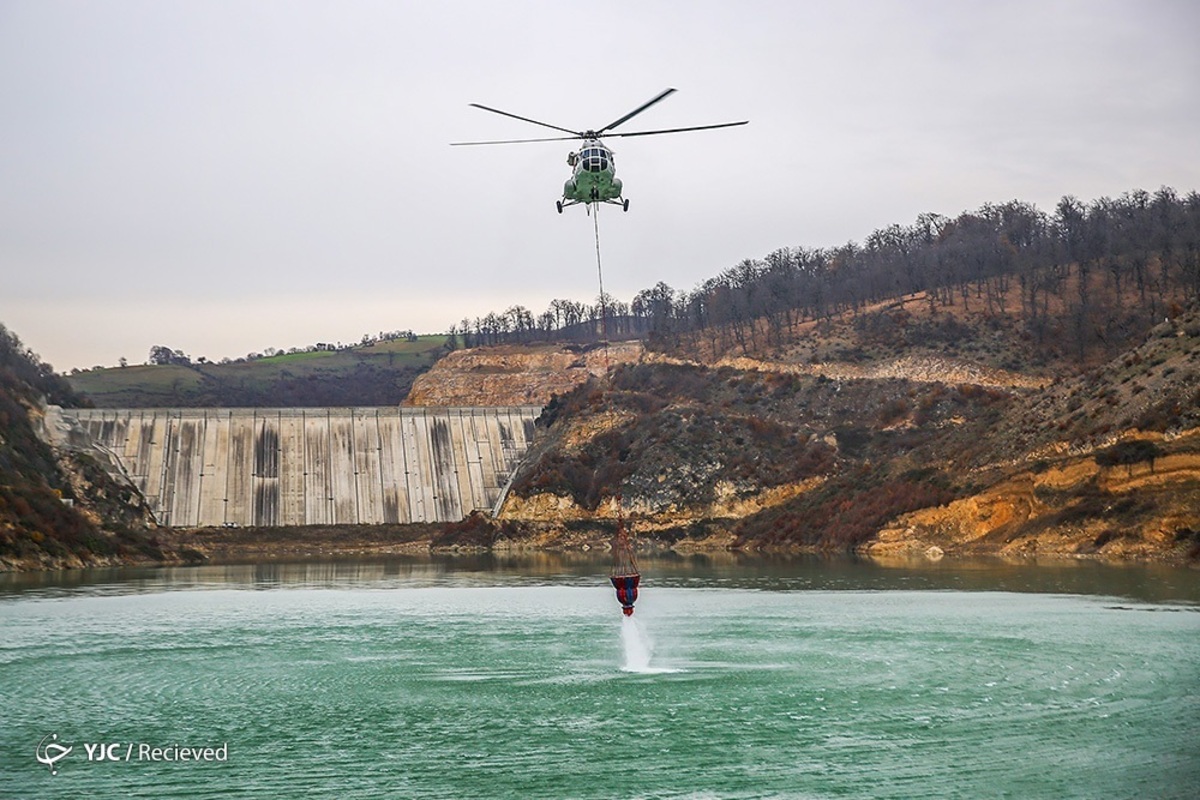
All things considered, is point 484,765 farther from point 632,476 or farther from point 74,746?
point 632,476

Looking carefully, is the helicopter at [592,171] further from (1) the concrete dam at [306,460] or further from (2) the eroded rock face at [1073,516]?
(1) the concrete dam at [306,460]

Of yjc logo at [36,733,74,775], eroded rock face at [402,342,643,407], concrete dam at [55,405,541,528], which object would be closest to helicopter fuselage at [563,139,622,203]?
yjc logo at [36,733,74,775]

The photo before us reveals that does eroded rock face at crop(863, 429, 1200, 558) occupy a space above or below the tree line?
below

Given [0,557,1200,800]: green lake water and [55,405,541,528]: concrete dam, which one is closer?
[0,557,1200,800]: green lake water

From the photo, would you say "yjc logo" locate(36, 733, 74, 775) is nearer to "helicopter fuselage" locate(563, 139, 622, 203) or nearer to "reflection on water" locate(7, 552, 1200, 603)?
"helicopter fuselage" locate(563, 139, 622, 203)

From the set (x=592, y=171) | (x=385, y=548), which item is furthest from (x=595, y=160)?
(x=385, y=548)

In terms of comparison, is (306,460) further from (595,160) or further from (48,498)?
(595,160)

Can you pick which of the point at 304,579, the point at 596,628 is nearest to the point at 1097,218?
the point at 304,579
